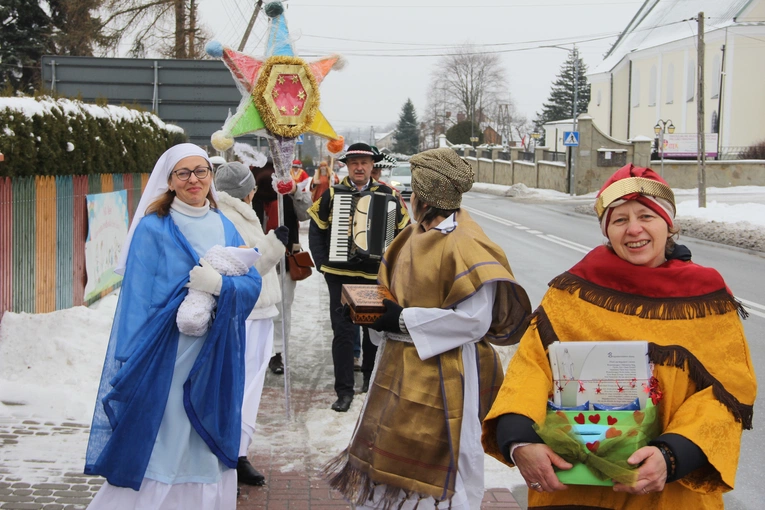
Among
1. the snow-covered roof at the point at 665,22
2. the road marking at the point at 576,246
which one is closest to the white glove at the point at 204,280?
the road marking at the point at 576,246

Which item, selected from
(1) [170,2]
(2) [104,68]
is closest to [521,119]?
(1) [170,2]

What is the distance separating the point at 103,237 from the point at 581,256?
29.8 ft

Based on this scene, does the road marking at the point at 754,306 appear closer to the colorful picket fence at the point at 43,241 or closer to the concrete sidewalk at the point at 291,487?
the concrete sidewalk at the point at 291,487

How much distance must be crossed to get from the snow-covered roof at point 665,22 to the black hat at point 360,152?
42480 millimetres

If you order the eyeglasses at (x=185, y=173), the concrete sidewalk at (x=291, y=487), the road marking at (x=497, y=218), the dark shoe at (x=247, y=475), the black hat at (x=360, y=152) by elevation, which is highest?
the black hat at (x=360, y=152)

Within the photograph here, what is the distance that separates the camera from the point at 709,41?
161 ft

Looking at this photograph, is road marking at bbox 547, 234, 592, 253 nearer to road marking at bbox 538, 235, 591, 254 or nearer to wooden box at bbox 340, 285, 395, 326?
road marking at bbox 538, 235, 591, 254

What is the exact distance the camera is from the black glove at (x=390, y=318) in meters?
3.51

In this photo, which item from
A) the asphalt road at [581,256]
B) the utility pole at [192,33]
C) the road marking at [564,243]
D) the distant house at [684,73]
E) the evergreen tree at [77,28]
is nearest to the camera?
the asphalt road at [581,256]

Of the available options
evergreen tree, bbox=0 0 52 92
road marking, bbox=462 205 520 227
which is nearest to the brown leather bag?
road marking, bbox=462 205 520 227

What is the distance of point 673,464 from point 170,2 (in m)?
24.7

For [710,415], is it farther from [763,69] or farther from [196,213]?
[763,69]

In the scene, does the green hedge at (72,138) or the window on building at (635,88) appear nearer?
the green hedge at (72,138)

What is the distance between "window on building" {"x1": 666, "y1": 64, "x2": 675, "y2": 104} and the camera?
5519 cm
